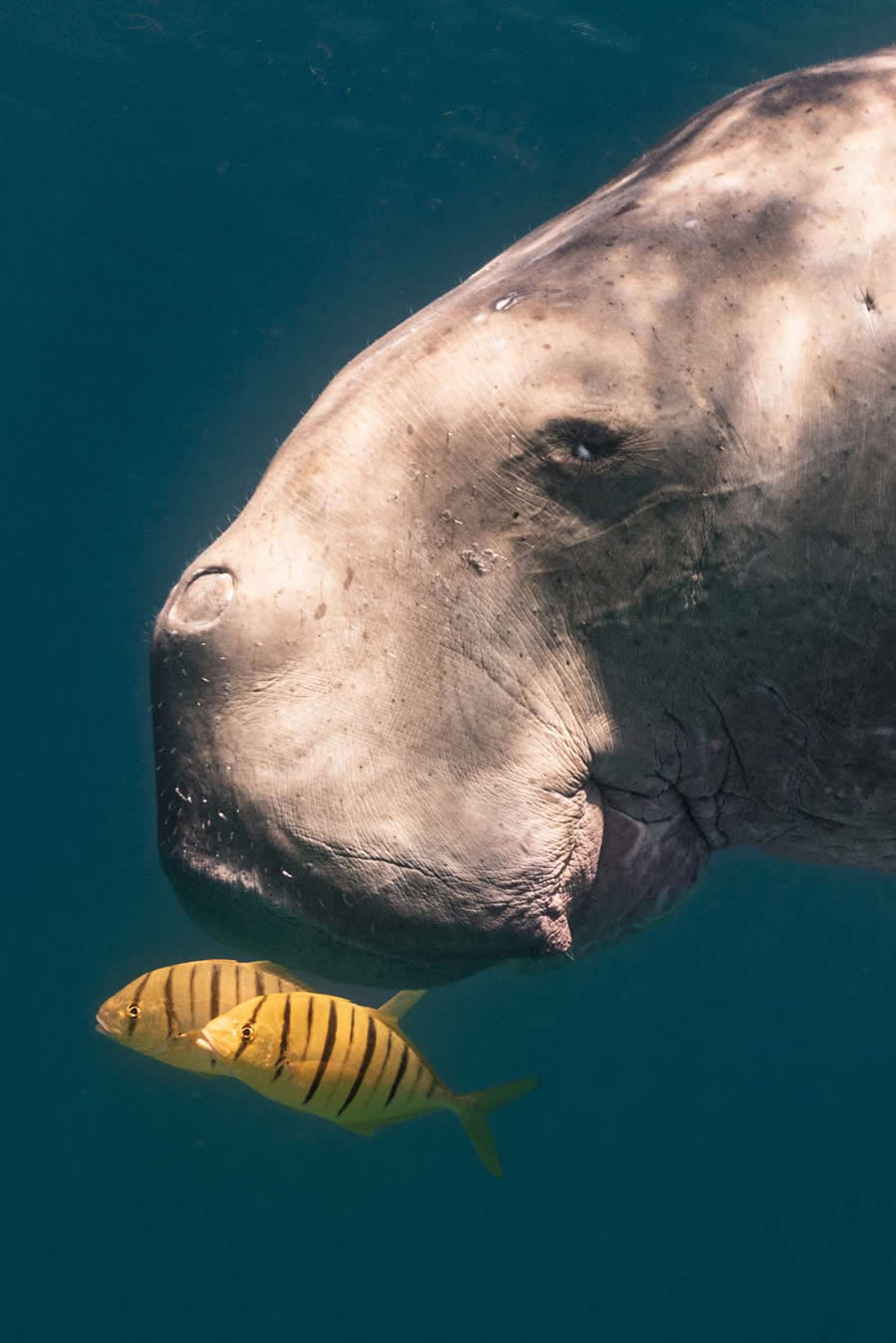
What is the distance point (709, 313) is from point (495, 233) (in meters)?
26.2

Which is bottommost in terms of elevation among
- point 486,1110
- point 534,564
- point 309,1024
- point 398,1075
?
point 486,1110

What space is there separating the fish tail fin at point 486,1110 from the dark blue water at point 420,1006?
1253 cm

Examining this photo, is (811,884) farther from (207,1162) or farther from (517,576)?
(517,576)

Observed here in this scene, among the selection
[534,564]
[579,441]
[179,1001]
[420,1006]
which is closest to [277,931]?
[534,564]

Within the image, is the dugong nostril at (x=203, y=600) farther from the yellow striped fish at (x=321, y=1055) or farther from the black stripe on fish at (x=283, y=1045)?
the black stripe on fish at (x=283, y=1045)

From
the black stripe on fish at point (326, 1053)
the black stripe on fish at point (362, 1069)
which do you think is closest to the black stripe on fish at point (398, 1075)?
the black stripe on fish at point (362, 1069)

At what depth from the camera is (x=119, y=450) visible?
31688 mm

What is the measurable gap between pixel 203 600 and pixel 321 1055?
2430 mm

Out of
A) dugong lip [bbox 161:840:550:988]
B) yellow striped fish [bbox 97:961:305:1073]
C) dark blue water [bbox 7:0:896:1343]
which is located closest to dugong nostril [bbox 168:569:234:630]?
dugong lip [bbox 161:840:550:988]

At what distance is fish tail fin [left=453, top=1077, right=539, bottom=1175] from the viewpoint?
248 inches

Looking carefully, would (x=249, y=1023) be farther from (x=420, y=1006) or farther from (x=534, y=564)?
(x=420, y=1006)

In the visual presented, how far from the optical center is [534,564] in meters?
1.59

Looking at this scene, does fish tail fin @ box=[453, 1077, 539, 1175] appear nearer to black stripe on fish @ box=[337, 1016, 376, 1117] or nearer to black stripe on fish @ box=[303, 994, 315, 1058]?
black stripe on fish @ box=[337, 1016, 376, 1117]

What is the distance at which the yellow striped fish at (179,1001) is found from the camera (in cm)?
414
